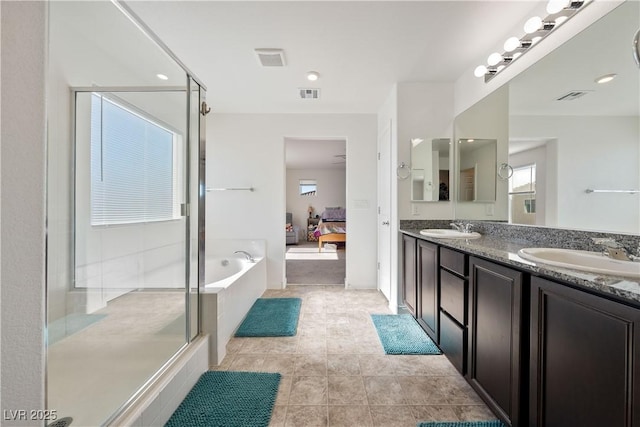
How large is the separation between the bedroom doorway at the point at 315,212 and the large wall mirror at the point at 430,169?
5.15 feet

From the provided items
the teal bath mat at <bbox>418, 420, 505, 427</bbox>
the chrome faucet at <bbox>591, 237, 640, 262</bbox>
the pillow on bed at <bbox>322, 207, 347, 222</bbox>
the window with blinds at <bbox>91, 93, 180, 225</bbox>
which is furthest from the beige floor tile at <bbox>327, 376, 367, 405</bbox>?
the pillow on bed at <bbox>322, 207, 347, 222</bbox>

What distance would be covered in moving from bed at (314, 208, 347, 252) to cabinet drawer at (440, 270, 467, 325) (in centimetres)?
340

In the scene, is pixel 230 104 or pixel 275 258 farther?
pixel 275 258

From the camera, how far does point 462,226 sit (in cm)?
220

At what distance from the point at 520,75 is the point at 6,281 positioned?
2.63 m

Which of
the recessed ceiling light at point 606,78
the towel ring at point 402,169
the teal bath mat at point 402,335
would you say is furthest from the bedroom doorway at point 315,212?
the recessed ceiling light at point 606,78

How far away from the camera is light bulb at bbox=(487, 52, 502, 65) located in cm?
179

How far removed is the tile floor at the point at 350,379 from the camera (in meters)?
1.26

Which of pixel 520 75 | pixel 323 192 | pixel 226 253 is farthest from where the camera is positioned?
pixel 323 192

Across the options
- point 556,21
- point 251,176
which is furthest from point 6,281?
point 251,176

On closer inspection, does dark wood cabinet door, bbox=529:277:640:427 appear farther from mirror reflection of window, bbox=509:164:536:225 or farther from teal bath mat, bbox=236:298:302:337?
teal bath mat, bbox=236:298:302:337

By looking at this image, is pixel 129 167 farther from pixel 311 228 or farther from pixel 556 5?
pixel 311 228

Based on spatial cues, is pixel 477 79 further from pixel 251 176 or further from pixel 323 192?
pixel 323 192

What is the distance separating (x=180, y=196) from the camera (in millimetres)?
1759
